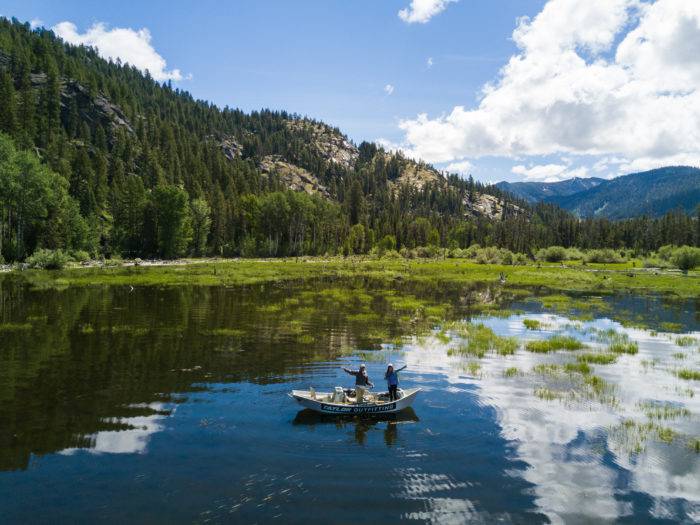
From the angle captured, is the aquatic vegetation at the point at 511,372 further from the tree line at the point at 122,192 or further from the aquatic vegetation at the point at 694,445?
the tree line at the point at 122,192

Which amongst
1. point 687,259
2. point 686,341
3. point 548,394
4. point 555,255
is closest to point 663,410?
point 548,394

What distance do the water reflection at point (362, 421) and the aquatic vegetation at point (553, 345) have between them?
1553 cm

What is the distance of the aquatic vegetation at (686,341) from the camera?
34469 mm

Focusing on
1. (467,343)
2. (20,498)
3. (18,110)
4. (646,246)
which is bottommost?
(20,498)

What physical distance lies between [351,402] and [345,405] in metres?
0.78

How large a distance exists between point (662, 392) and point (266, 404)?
64.4ft

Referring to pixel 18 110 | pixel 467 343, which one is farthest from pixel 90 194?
pixel 467 343

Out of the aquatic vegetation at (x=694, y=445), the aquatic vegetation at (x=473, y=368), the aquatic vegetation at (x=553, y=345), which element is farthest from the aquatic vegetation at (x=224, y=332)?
the aquatic vegetation at (x=694, y=445)

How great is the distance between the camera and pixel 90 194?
113 metres

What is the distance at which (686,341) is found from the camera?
1384 inches

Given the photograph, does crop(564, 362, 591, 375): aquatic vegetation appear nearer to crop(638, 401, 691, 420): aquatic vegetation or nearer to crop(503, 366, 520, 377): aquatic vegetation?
crop(503, 366, 520, 377): aquatic vegetation

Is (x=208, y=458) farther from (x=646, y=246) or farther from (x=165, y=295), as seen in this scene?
(x=646, y=246)

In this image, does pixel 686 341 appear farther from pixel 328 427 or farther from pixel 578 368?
pixel 328 427

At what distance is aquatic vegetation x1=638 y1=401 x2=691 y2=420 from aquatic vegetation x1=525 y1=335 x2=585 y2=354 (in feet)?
32.2
